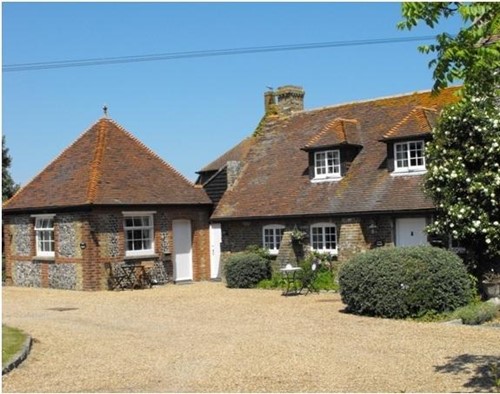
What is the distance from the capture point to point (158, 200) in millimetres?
26859

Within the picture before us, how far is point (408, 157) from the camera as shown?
22.6 meters

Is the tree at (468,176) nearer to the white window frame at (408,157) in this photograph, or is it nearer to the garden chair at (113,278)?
the white window frame at (408,157)

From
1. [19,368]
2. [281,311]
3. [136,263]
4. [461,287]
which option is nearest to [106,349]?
[19,368]

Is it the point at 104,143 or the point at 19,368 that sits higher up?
the point at 104,143

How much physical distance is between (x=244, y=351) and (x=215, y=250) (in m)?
17.6

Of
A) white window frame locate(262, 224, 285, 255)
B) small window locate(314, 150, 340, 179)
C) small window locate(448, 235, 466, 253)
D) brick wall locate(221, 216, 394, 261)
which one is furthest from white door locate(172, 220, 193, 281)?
small window locate(448, 235, 466, 253)

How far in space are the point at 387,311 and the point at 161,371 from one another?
22.8ft

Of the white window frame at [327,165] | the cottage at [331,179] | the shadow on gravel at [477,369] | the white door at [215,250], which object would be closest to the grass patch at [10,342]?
the shadow on gravel at [477,369]

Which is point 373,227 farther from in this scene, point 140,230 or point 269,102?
point 269,102

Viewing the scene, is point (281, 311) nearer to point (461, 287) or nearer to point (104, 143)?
point (461, 287)

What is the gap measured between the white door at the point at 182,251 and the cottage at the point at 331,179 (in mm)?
1168

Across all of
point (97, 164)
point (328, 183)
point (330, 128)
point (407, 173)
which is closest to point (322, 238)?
point (328, 183)

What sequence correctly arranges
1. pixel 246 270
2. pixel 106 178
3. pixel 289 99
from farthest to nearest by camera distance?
pixel 289 99
pixel 106 178
pixel 246 270

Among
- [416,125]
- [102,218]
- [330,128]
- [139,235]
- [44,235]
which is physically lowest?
[139,235]
